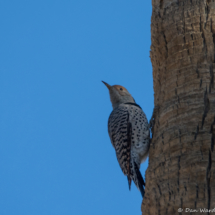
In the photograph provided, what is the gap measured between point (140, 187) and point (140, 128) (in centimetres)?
80

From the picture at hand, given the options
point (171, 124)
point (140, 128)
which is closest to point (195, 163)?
point (171, 124)

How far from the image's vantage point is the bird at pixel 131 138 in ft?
14.6

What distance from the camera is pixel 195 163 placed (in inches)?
116

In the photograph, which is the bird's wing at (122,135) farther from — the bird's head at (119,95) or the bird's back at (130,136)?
the bird's head at (119,95)

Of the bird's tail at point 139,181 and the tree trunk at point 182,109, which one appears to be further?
the bird's tail at point 139,181

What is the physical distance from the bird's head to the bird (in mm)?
520

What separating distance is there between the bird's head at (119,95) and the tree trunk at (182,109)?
4.82ft

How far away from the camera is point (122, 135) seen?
187 inches

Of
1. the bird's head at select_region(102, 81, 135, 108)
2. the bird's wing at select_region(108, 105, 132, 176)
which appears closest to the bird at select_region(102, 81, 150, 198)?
the bird's wing at select_region(108, 105, 132, 176)

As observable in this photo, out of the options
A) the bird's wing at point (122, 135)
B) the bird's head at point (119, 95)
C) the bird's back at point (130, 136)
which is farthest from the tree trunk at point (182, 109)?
the bird's head at point (119, 95)

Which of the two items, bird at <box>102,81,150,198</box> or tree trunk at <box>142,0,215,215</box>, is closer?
tree trunk at <box>142,0,215,215</box>

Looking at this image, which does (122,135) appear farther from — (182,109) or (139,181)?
(182,109)

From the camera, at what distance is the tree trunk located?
288cm

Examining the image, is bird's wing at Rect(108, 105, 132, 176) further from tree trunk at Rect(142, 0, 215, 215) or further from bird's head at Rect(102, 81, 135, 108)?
tree trunk at Rect(142, 0, 215, 215)
